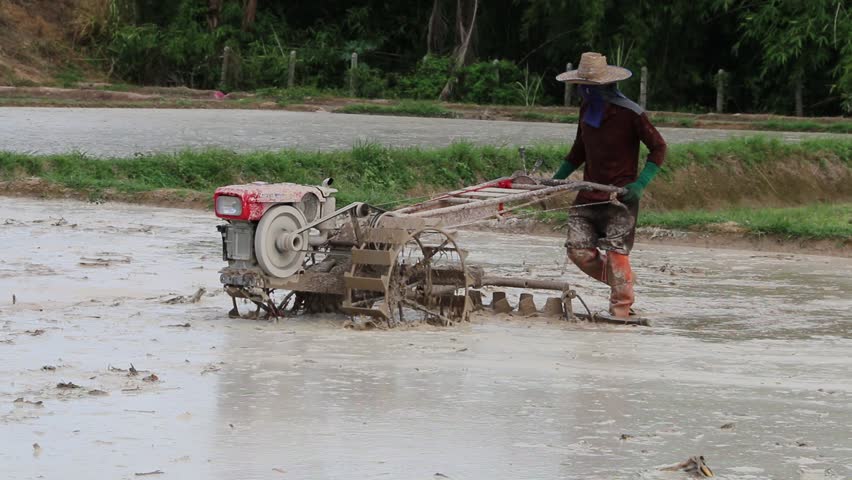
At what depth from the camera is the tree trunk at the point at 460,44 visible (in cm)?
2866

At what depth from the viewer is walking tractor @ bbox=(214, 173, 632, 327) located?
766cm

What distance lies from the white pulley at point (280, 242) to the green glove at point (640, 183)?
203 centimetres

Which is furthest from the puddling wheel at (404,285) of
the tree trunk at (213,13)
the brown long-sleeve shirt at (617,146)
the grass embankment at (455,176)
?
the tree trunk at (213,13)

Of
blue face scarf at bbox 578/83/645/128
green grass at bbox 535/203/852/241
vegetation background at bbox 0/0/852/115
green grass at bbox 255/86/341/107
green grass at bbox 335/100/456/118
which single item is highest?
vegetation background at bbox 0/0/852/115

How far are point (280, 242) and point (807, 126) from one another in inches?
705

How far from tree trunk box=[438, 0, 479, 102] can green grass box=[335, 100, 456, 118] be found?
262cm

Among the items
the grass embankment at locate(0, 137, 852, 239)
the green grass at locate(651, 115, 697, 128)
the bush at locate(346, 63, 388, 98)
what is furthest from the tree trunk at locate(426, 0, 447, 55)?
the grass embankment at locate(0, 137, 852, 239)

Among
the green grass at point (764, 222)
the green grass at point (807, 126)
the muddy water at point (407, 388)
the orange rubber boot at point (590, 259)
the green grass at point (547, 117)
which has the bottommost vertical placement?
the muddy water at point (407, 388)

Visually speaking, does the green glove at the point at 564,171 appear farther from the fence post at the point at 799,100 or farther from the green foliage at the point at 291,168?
the fence post at the point at 799,100

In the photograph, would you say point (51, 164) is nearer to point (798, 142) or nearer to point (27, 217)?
point (27, 217)

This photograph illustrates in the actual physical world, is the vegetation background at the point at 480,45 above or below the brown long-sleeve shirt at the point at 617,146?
above

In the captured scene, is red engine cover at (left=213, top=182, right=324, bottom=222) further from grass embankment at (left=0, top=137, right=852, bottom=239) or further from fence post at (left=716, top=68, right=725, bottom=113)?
fence post at (left=716, top=68, right=725, bottom=113)

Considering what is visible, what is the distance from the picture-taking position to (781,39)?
2561 cm

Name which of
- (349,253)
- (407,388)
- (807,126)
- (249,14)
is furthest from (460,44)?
(407,388)
